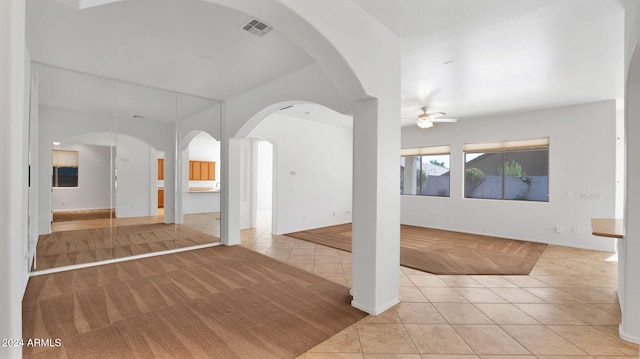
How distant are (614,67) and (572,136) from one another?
2.48 metres

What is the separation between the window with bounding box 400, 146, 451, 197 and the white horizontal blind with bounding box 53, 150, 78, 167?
8025 millimetres

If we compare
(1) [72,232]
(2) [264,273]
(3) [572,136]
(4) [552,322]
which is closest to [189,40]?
(2) [264,273]

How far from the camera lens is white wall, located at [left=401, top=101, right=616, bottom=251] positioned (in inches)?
224

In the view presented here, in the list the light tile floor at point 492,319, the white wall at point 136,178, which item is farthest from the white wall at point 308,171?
the light tile floor at point 492,319

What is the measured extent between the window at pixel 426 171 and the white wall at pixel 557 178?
1.37 feet

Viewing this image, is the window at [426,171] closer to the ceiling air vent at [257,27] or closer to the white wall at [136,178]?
the ceiling air vent at [257,27]

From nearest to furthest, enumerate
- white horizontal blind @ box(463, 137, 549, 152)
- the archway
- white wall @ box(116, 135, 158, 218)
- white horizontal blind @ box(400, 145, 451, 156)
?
the archway, white wall @ box(116, 135, 158, 218), white horizontal blind @ box(463, 137, 549, 152), white horizontal blind @ box(400, 145, 451, 156)

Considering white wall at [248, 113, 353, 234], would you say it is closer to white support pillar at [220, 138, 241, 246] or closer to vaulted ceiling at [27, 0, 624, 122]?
white support pillar at [220, 138, 241, 246]

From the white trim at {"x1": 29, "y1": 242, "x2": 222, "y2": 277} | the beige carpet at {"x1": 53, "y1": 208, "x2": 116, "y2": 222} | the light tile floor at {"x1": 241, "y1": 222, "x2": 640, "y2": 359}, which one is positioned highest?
the beige carpet at {"x1": 53, "y1": 208, "x2": 116, "y2": 222}

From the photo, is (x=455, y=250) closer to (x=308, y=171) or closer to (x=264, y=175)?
(x=308, y=171)

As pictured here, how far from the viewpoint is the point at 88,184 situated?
4508mm

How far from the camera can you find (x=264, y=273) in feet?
13.4

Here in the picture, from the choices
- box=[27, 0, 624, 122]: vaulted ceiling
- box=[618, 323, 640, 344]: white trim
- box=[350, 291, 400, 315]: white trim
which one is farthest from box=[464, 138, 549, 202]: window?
box=[350, 291, 400, 315]: white trim

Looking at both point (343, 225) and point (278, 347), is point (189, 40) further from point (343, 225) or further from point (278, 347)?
point (343, 225)
